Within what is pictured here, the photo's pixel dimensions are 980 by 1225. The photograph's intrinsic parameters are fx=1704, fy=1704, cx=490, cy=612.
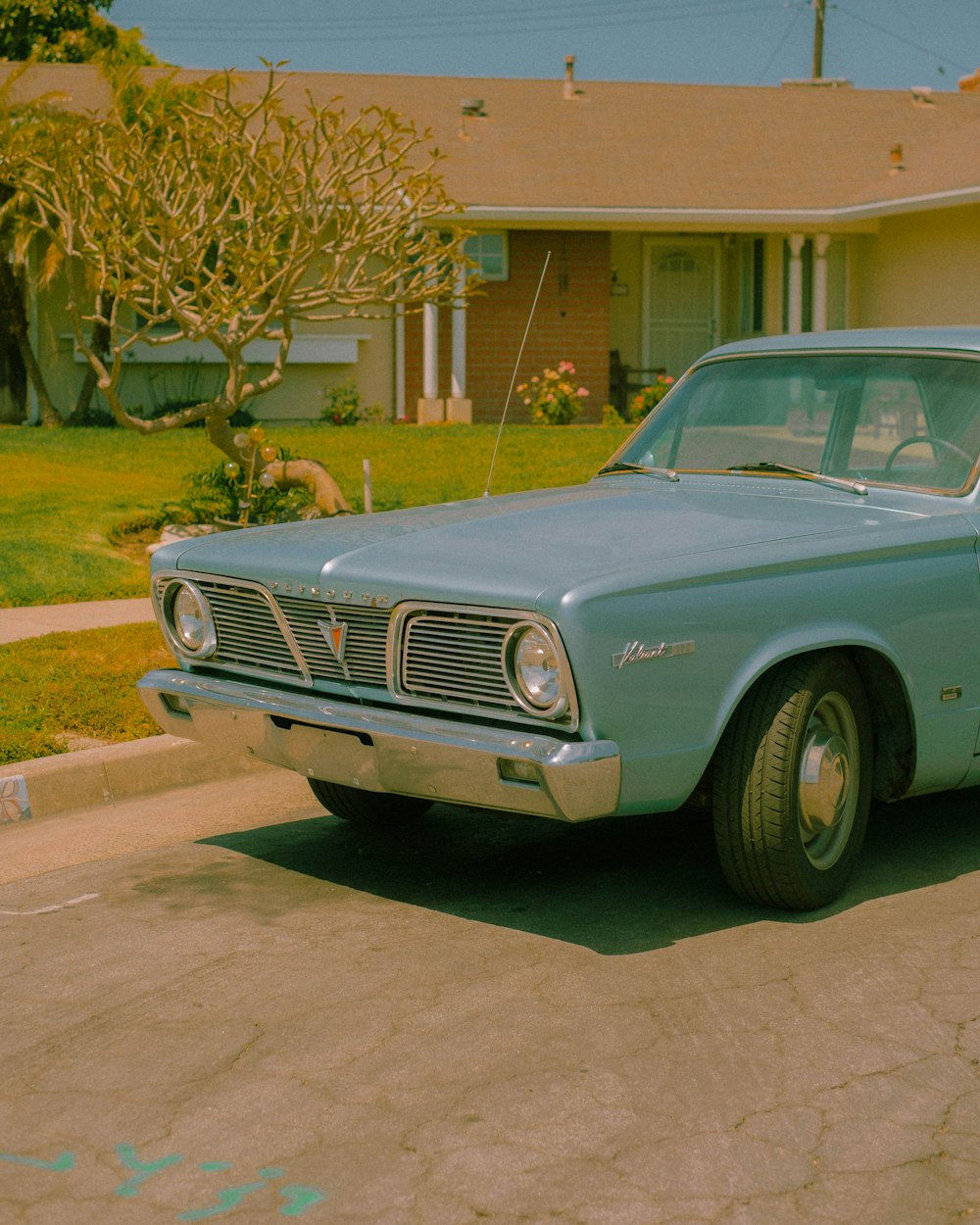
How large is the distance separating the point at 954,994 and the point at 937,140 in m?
22.8

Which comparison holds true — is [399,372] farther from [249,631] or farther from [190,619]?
[249,631]

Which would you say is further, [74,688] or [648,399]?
[648,399]

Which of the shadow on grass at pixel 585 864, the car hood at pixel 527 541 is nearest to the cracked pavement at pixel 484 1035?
the shadow on grass at pixel 585 864

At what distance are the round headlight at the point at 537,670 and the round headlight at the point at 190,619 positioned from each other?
130 centimetres

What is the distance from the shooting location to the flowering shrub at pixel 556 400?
23073 mm

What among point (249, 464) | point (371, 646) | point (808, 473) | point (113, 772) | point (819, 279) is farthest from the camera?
point (819, 279)

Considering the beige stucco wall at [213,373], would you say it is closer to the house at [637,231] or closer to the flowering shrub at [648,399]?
the house at [637,231]

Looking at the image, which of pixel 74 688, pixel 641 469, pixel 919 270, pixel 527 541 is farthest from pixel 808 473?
pixel 919 270

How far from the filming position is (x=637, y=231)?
2584cm

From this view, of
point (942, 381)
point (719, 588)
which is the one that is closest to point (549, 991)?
point (719, 588)

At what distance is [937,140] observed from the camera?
2508 cm

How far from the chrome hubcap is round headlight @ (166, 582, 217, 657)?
1921 mm

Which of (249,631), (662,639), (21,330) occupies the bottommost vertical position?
(249,631)

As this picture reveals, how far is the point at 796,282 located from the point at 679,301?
228 cm
